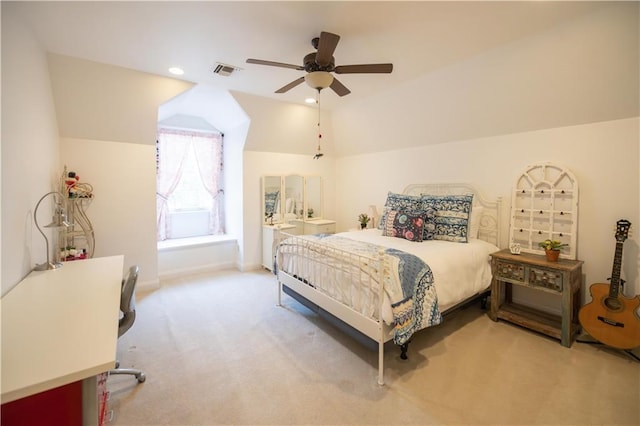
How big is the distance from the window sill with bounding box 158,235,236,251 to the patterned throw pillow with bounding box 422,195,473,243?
323 centimetres

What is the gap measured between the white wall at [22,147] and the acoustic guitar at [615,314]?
4256mm

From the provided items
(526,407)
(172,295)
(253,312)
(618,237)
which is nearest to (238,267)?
(172,295)

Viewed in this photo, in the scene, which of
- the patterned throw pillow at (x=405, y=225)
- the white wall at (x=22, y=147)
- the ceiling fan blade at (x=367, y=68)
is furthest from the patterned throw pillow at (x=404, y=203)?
the white wall at (x=22, y=147)

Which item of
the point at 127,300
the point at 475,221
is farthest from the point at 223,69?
the point at 475,221

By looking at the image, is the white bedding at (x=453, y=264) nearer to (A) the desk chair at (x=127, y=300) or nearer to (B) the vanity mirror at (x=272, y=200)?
(B) the vanity mirror at (x=272, y=200)

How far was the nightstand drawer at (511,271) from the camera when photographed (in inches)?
110

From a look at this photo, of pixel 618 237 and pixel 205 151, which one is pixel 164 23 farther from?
pixel 618 237

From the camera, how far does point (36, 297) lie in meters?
1.73

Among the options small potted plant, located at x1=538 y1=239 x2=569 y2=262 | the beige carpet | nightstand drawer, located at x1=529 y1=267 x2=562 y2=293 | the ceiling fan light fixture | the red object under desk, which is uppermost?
the ceiling fan light fixture

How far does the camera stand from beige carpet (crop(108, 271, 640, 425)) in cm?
180

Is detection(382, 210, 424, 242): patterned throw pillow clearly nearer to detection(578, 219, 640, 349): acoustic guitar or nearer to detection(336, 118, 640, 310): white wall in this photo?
detection(336, 118, 640, 310): white wall

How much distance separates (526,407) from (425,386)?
59 centimetres

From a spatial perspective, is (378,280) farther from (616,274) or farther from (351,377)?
(616,274)

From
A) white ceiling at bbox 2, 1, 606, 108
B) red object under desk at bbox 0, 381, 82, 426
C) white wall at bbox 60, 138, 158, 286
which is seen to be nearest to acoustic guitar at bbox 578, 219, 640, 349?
white ceiling at bbox 2, 1, 606, 108
